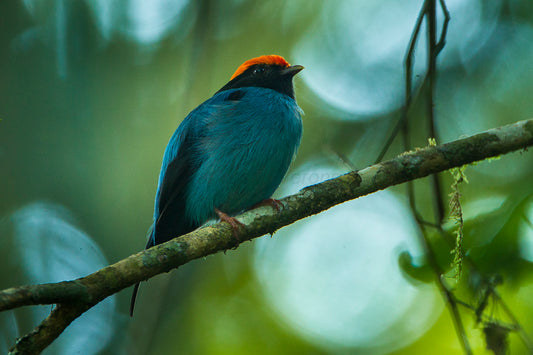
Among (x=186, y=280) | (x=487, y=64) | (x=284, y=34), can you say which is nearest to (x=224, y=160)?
(x=186, y=280)

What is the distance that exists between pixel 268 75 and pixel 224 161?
4.21 feet

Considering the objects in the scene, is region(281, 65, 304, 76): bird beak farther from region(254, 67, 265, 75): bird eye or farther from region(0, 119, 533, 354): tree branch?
region(0, 119, 533, 354): tree branch

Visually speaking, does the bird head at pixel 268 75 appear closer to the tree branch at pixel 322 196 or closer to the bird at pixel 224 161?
the bird at pixel 224 161

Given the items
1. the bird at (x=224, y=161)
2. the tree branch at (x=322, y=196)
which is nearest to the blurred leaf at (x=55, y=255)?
the bird at (x=224, y=161)

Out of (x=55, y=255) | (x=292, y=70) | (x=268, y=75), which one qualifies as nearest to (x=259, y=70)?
(x=268, y=75)

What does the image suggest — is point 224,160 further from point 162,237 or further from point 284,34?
point 284,34

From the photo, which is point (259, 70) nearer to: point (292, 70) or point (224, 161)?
point (292, 70)

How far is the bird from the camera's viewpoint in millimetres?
4094

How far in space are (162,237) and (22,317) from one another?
3222mm

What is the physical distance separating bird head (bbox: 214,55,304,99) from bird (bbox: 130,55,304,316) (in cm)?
44

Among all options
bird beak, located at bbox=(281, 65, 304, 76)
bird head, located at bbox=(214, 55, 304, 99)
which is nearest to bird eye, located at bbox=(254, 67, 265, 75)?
bird head, located at bbox=(214, 55, 304, 99)

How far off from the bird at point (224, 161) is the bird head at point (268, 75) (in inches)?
17.5

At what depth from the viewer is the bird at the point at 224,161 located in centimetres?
409

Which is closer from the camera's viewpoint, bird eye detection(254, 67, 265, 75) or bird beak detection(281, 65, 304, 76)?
bird beak detection(281, 65, 304, 76)
